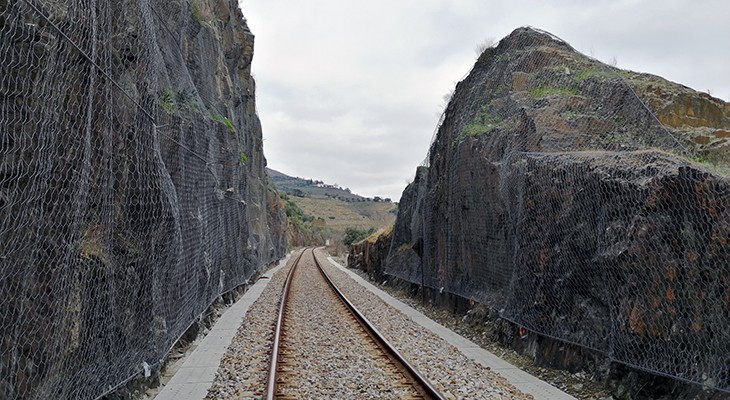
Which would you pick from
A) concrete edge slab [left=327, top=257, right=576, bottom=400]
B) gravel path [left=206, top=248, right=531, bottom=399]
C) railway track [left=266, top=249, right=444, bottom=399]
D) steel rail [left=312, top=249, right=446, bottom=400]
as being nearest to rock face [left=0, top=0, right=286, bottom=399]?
gravel path [left=206, top=248, right=531, bottom=399]

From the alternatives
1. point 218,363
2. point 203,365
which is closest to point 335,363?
point 218,363

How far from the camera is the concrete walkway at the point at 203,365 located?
6.41 m

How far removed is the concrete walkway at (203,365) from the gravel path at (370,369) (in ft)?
0.50

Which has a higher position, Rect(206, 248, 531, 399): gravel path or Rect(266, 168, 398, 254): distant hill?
Rect(266, 168, 398, 254): distant hill

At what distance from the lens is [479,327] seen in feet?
35.2

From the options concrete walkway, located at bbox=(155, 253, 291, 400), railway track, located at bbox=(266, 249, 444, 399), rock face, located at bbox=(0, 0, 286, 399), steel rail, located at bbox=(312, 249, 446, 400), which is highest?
rock face, located at bbox=(0, 0, 286, 399)

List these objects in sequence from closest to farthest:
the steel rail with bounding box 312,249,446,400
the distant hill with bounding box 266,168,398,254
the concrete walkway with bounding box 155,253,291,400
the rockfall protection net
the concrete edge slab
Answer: the rockfall protection net, the steel rail with bounding box 312,249,446,400, the concrete walkway with bounding box 155,253,291,400, the concrete edge slab, the distant hill with bounding box 266,168,398,254

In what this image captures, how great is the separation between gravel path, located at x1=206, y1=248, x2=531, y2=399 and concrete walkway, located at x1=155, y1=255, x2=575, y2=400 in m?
0.17

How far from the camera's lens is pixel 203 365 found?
7.77 metres

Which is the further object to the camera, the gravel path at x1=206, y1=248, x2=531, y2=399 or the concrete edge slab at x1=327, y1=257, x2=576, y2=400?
the concrete edge slab at x1=327, y1=257, x2=576, y2=400

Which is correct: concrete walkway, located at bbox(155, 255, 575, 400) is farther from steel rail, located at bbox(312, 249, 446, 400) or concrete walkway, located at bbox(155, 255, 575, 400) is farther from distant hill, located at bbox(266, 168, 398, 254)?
distant hill, located at bbox(266, 168, 398, 254)

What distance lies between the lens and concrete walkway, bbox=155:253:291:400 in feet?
21.0

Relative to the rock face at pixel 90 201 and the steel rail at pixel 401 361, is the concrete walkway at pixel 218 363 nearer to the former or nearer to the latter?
the rock face at pixel 90 201

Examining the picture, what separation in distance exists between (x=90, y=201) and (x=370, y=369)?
444cm
